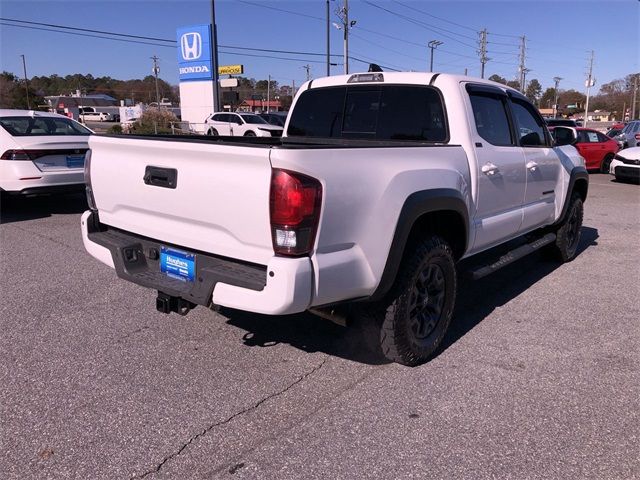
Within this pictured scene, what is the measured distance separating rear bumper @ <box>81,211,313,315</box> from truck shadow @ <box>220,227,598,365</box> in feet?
3.14

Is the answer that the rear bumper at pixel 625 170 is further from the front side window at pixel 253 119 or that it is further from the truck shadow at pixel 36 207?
the front side window at pixel 253 119

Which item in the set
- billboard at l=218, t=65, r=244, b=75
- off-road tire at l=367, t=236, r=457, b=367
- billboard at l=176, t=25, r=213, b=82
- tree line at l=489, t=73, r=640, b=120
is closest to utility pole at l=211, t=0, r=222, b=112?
billboard at l=176, t=25, r=213, b=82

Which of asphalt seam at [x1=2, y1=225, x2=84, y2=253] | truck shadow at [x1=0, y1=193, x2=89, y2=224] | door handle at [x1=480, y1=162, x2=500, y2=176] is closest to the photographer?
door handle at [x1=480, y1=162, x2=500, y2=176]

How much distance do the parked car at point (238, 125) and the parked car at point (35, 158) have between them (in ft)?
57.1

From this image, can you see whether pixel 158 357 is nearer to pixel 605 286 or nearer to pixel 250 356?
pixel 250 356

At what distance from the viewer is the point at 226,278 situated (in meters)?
2.78

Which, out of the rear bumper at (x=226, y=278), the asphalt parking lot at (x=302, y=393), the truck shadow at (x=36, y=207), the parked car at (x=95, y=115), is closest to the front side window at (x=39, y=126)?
the truck shadow at (x=36, y=207)

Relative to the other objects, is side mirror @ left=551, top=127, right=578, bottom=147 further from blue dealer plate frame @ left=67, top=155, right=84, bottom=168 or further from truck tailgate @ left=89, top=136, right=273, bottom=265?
blue dealer plate frame @ left=67, top=155, right=84, bottom=168

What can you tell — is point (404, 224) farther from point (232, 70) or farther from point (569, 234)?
point (232, 70)

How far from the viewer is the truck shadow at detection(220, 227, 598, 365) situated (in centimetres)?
381

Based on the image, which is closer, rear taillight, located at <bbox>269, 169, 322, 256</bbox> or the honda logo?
rear taillight, located at <bbox>269, 169, 322, 256</bbox>

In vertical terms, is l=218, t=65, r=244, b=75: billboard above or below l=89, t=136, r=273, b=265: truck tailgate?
above

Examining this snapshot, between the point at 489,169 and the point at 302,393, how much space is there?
7.19 feet

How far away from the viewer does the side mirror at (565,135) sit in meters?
5.58
